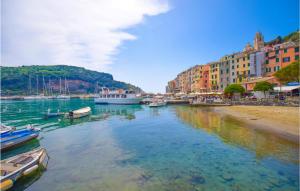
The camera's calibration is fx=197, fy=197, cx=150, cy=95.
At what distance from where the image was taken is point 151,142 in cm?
2134

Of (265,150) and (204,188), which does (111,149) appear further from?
(265,150)

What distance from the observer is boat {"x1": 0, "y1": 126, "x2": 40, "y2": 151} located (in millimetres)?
18694

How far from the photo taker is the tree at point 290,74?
4294 cm

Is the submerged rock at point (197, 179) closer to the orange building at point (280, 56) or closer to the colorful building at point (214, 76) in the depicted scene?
the orange building at point (280, 56)

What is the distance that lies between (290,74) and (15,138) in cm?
5167

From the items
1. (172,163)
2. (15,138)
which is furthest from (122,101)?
(172,163)

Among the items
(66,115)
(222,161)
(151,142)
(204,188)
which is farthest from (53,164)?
(66,115)

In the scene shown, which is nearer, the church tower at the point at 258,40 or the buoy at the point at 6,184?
the buoy at the point at 6,184

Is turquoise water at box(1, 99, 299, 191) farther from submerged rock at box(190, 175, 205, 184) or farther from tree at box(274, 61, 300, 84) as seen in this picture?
tree at box(274, 61, 300, 84)

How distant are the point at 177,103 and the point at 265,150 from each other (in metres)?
61.6

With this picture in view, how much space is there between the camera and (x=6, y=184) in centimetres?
1047

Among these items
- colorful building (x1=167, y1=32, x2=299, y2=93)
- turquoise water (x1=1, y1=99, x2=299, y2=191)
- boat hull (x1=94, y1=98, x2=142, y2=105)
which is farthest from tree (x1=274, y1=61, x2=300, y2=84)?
boat hull (x1=94, y1=98, x2=142, y2=105)

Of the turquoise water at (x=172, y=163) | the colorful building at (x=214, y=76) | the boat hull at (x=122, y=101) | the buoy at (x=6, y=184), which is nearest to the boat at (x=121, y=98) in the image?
the boat hull at (x=122, y=101)

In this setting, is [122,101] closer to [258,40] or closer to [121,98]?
[121,98]
